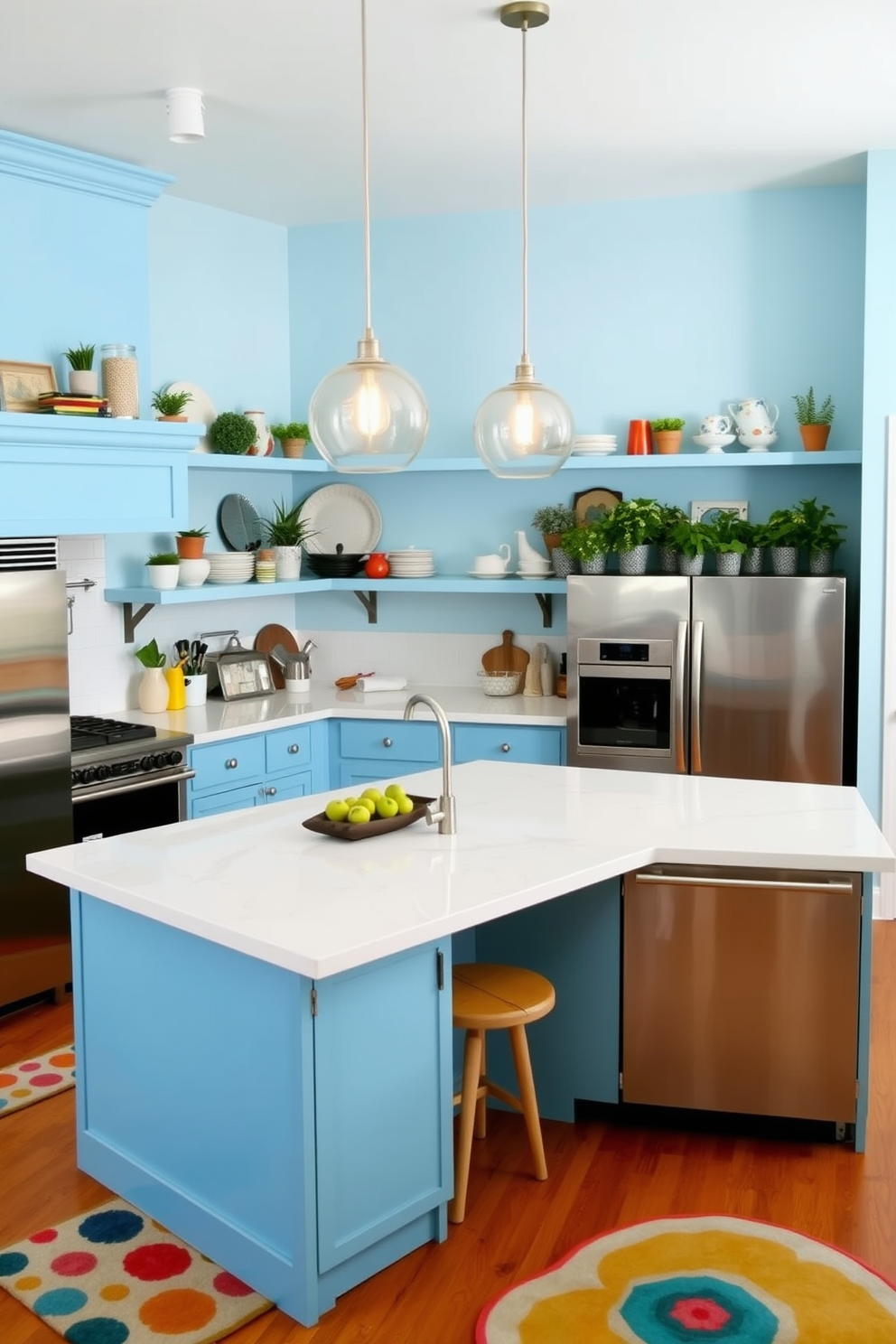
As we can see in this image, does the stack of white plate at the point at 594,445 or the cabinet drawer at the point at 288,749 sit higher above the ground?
the stack of white plate at the point at 594,445

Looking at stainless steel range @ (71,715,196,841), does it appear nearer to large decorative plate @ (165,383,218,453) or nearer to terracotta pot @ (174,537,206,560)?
terracotta pot @ (174,537,206,560)

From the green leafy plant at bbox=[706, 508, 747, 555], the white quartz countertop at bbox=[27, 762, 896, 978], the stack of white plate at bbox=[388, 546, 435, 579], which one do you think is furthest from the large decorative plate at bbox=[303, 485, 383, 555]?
the white quartz countertop at bbox=[27, 762, 896, 978]

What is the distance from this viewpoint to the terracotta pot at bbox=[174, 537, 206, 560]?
5.58 metres

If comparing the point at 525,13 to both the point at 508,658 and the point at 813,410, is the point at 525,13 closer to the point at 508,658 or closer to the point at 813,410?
the point at 813,410

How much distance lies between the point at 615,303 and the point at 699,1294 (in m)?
4.34

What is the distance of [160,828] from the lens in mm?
3588

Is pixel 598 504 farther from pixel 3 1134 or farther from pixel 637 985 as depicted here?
pixel 3 1134

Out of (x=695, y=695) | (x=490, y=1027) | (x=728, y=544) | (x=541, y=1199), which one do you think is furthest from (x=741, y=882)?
(x=728, y=544)

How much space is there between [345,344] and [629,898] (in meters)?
3.70

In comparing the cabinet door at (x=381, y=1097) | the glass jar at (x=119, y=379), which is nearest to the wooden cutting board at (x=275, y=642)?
the glass jar at (x=119, y=379)

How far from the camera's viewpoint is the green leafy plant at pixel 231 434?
19.0 ft

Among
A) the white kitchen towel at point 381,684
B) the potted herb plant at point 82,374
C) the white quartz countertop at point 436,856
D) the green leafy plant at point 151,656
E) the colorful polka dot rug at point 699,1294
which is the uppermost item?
the potted herb plant at point 82,374

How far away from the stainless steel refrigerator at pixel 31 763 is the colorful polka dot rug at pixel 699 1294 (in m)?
2.32

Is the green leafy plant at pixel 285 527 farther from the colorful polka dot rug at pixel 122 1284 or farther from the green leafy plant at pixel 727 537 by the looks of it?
the colorful polka dot rug at pixel 122 1284
